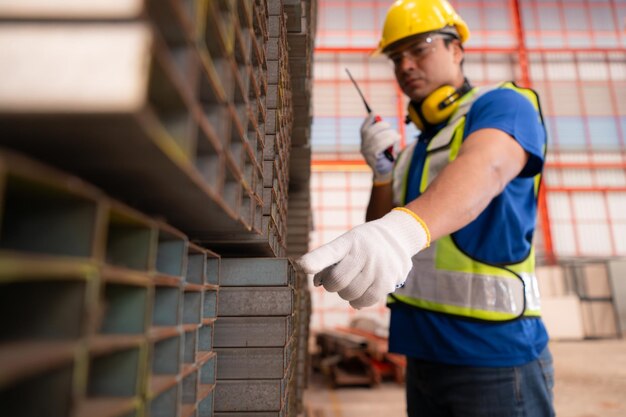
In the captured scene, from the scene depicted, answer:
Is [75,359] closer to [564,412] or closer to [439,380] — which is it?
[439,380]

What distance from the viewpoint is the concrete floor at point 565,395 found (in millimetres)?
4219

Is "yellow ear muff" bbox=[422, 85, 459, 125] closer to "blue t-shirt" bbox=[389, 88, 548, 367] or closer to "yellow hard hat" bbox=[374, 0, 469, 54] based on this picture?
"blue t-shirt" bbox=[389, 88, 548, 367]

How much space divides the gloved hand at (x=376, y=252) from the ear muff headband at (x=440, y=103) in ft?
3.21

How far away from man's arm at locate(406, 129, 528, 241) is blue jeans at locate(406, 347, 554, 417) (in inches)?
25.7

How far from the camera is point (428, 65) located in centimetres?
209

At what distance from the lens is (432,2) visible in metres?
2.24

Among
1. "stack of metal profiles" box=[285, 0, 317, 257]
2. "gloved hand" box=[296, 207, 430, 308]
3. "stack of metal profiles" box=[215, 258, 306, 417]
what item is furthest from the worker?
"stack of metal profiles" box=[285, 0, 317, 257]

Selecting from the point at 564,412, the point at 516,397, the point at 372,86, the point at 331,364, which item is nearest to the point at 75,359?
the point at 516,397

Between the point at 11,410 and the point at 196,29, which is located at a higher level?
the point at 196,29

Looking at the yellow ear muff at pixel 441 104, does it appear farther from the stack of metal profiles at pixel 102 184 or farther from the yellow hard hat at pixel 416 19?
the stack of metal profiles at pixel 102 184

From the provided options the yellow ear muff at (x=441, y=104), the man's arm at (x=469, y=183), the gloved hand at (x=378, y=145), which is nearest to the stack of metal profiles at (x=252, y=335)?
the man's arm at (x=469, y=183)

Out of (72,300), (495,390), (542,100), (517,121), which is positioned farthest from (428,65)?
(542,100)

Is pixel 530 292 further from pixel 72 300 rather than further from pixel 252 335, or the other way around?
pixel 72 300

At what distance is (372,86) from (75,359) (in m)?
12.6
